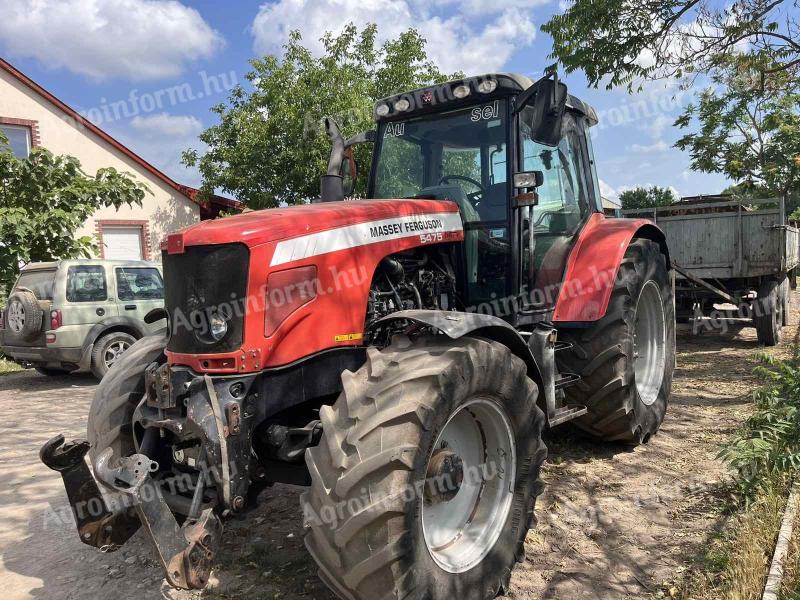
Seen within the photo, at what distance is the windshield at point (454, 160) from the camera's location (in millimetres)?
4027

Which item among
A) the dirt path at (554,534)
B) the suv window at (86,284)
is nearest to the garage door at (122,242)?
the suv window at (86,284)

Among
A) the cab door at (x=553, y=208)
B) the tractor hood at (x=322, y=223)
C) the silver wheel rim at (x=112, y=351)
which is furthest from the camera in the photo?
the silver wheel rim at (x=112, y=351)

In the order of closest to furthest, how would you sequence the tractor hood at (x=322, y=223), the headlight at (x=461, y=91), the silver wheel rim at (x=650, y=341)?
the tractor hood at (x=322, y=223), the headlight at (x=461, y=91), the silver wheel rim at (x=650, y=341)

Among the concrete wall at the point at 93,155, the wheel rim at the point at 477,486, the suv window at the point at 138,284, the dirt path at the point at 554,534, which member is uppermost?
the concrete wall at the point at 93,155

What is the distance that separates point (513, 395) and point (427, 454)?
68 centimetres

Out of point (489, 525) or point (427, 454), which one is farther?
point (489, 525)

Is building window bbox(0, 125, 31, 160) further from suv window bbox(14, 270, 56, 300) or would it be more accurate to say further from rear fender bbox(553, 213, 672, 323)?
rear fender bbox(553, 213, 672, 323)

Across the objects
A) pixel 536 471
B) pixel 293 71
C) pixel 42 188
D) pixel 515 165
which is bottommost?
pixel 536 471

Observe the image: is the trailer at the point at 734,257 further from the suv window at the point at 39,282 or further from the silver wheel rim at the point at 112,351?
the suv window at the point at 39,282

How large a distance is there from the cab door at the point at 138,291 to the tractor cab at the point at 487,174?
6.43 m

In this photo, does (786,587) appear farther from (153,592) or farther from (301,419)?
(153,592)

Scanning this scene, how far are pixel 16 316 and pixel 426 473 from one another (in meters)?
8.29

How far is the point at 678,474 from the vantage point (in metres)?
4.25

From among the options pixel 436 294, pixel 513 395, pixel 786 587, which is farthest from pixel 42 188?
pixel 786 587
